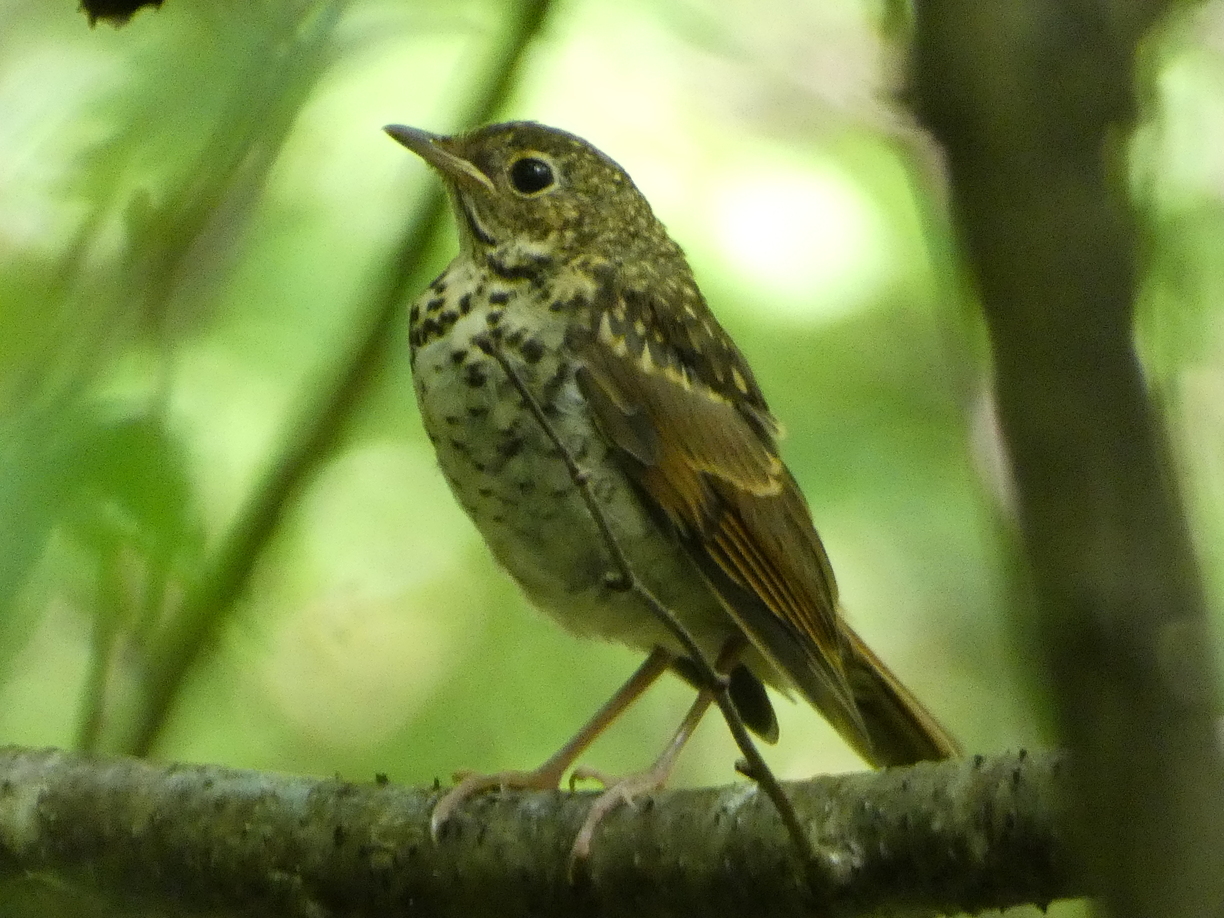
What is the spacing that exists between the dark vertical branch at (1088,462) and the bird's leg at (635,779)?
5.83 feet

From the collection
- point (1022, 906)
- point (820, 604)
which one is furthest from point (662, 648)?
point (1022, 906)

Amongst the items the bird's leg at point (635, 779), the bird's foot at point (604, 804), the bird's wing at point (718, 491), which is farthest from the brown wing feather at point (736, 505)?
the bird's foot at point (604, 804)

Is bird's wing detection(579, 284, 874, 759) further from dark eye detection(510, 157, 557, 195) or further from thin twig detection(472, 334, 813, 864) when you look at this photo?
thin twig detection(472, 334, 813, 864)

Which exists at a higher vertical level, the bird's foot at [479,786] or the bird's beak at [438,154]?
the bird's beak at [438,154]

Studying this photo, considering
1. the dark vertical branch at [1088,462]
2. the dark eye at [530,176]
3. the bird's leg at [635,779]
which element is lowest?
the bird's leg at [635,779]

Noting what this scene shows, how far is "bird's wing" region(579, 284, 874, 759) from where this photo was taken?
3824mm

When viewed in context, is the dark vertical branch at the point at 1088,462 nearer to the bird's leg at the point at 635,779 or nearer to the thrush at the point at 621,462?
the bird's leg at the point at 635,779

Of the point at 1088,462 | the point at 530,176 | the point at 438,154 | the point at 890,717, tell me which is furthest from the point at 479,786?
the point at 1088,462

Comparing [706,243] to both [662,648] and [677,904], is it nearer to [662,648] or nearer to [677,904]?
[662,648]

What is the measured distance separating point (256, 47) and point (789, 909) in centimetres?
179

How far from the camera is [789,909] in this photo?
9.36 feet

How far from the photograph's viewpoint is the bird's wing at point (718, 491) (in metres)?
3.82

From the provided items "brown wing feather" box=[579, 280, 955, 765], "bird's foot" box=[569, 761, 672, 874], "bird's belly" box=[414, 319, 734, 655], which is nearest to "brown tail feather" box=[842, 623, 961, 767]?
"brown wing feather" box=[579, 280, 955, 765]

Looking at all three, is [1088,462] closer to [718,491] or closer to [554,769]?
[718,491]
